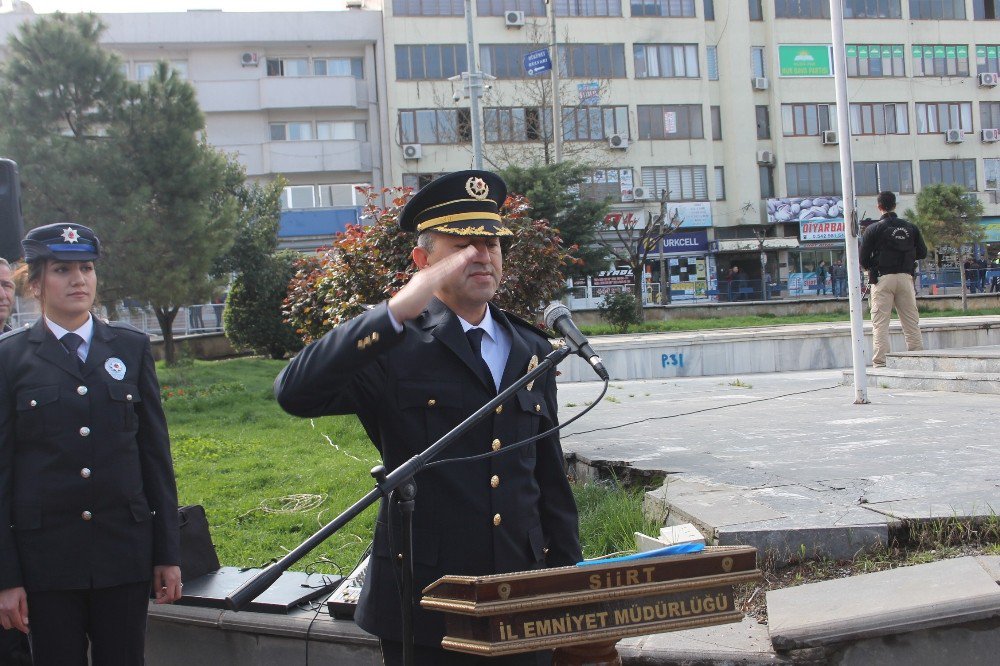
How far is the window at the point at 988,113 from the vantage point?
47000 mm

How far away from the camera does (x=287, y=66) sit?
41656 millimetres

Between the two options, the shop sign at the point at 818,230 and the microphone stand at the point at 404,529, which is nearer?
the microphone stand at the point at 404,529

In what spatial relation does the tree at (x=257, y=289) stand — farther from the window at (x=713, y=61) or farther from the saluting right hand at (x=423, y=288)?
the window at (x=713, y=61)

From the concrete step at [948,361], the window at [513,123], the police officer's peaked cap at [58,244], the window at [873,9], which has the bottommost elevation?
the concrete step at [948,361]

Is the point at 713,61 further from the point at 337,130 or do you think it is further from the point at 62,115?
the point at 62,115

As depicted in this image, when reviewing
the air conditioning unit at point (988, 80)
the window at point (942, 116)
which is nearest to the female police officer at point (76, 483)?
the window at point (942, 116)

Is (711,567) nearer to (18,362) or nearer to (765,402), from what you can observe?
(18,362)

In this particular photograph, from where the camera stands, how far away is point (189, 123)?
19.0 meters

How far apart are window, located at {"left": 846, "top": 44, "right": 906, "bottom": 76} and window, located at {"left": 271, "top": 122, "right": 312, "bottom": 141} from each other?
85.7ft

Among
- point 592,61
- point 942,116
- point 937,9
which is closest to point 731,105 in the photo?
point 592,61

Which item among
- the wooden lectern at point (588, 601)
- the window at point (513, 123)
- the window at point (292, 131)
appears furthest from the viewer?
the window at point (292, 131)

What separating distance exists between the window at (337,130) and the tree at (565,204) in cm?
1479

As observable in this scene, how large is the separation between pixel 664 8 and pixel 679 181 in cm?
818

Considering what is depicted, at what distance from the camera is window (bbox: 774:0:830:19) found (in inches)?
1761
